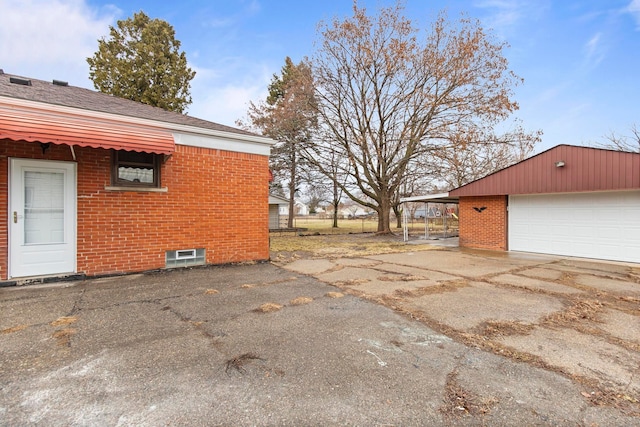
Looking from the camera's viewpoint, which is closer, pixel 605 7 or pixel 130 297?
pixel 130 297

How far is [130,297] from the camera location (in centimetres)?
468

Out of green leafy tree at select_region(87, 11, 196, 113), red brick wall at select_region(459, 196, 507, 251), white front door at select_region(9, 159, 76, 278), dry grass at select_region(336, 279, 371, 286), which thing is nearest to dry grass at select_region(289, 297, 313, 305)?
dry grass at select_region(336, 279, 371, 286)

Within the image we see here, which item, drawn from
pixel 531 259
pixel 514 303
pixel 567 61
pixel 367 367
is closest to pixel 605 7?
pixel 567 61

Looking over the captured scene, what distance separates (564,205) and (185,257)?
40.5 ft

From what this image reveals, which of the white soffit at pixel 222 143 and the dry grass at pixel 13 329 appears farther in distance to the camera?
the white soffit at pixel 222 143

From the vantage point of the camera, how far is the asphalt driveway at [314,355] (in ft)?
6.64

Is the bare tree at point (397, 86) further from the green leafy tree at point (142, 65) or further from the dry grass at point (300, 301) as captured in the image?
the dry grass at point (300, 301)

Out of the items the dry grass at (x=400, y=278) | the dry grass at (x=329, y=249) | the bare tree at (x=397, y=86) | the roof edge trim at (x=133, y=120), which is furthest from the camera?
the bare tree at (x=397, y=86)

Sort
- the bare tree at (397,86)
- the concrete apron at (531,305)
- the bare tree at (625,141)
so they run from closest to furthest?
the concrete apron at (531,305), the bare tree at (397,86), the bare tree at (625,141)

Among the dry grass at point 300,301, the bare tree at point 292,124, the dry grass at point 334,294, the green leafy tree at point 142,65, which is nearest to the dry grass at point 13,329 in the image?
the dry grass at point 300,301

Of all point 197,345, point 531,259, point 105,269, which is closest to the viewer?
point 197,345

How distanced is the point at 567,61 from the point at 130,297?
1738 cm

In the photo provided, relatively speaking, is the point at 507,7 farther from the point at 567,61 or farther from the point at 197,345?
the point at 197,345

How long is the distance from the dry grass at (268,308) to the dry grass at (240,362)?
4.24ft
